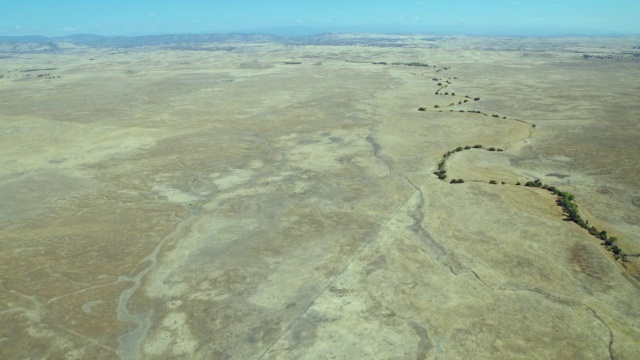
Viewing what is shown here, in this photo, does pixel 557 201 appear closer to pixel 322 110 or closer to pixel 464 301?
pixel 464 301

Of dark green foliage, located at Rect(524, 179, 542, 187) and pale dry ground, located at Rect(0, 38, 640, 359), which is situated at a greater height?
dark green foliage, located at Rect(524, 179, 542, 187)

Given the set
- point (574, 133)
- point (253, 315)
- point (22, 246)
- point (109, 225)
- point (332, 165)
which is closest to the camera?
point (253, 315)

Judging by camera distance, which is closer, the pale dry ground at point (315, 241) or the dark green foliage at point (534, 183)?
the pale dry ground at point (315, 241)

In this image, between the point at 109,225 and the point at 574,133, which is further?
the point at 574,133

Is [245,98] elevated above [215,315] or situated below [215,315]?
above

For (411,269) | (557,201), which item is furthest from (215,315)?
(557,201)

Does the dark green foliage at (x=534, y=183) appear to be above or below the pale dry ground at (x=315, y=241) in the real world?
above

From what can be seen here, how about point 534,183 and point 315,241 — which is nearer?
point 315,241

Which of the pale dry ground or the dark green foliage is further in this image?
the dark green foliage
